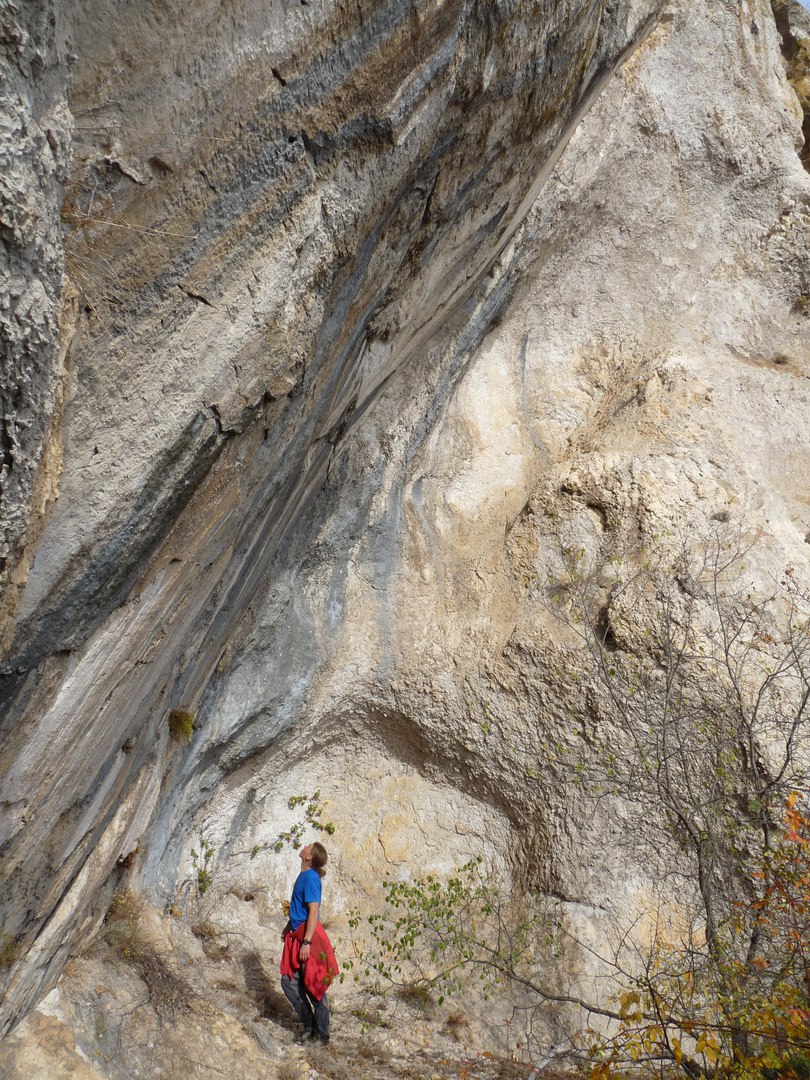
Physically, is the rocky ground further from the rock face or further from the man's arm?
the man's arm

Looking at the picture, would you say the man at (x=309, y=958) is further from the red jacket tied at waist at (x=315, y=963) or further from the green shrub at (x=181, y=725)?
the green shrub at (x=181, y=725)

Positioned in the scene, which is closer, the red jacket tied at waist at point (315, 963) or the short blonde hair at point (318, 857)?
the red jacket tied at waist at point (315, 963)

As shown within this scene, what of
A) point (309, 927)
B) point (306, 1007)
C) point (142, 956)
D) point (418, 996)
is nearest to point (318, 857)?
point (309, 927)

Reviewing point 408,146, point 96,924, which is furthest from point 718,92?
point 96,924

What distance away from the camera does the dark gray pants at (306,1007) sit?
3637mm

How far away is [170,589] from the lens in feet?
9.19

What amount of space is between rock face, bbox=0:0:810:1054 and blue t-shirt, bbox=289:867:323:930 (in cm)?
105

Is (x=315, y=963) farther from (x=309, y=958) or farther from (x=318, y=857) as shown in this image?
(x=318, y=857)

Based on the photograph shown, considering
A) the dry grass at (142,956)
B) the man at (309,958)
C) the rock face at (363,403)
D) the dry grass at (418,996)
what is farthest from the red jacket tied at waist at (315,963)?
the rock face at (363,403)

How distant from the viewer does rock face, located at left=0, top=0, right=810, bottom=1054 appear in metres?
1.83

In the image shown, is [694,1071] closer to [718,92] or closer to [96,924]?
[96,924]

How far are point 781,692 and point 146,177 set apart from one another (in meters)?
4.36

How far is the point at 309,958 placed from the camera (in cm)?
354

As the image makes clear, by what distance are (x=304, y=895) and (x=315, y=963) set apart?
33 centimetres
